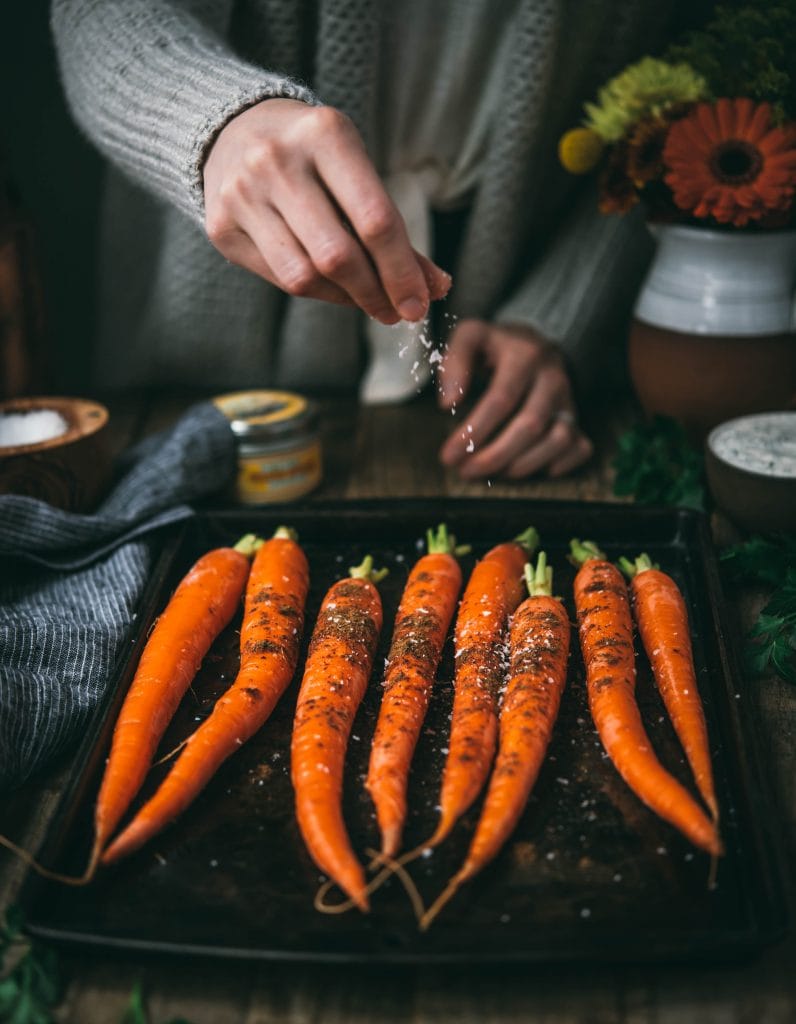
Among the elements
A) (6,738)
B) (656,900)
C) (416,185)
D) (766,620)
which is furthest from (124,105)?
(656,900)

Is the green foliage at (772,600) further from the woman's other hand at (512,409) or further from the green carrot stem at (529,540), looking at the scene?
the woman's other hand at (512,409)

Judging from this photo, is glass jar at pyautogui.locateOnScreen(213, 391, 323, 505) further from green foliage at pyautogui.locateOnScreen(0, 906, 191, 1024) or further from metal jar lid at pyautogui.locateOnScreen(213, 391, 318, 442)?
green foliage at pyautogui.locateOnScreen(0, 906, 191, 1024)

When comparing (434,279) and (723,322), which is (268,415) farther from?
(723,322)

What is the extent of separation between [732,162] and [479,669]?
84 cm

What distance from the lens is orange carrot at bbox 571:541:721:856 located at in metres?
0.88

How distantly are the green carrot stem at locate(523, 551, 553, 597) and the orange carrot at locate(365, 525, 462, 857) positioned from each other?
0.09 metres

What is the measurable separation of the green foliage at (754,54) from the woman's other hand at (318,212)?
Answer: 0.65 meters

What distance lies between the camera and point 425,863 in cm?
86

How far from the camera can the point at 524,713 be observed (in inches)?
39.8

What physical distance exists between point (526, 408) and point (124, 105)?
79 centimetres

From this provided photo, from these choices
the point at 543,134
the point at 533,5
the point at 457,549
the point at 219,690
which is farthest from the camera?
the point at 543,134

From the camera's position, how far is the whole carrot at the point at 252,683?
902 mm

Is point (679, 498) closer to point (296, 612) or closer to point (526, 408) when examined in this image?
point (526, 408)

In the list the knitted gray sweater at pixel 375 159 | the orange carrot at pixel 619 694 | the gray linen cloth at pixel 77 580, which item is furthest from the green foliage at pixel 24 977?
the knitted gray sweater at pixel 375 159
